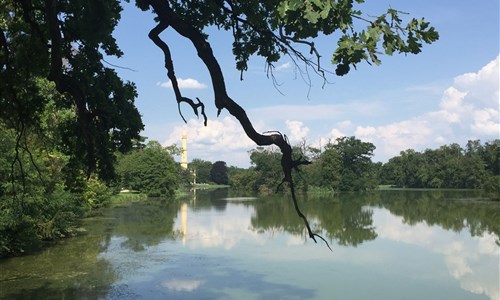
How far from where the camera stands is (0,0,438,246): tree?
2.59m

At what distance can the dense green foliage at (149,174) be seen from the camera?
47438 millimetres

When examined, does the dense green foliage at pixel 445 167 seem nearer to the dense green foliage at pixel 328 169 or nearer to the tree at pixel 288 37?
the dense green foliage at pixel 328 169

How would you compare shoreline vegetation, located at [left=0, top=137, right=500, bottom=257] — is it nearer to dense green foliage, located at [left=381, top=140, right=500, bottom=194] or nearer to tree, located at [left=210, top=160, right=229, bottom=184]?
dense green foliage, located at [left=381, top=140, right=500, bottom=194]

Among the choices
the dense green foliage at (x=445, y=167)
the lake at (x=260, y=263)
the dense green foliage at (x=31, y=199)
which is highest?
the dense green foliage at (x=445, y=167)

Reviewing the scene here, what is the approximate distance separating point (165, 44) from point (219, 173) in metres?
92.2

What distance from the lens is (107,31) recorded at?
4.77m

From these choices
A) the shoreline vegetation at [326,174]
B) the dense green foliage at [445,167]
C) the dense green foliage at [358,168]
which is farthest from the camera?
the dense green foliage at [358,168]

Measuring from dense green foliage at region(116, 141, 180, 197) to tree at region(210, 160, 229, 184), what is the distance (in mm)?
45939

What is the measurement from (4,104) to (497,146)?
60588mm

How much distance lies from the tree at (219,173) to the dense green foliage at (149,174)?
45.9m

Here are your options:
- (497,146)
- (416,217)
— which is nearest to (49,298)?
(416,217)

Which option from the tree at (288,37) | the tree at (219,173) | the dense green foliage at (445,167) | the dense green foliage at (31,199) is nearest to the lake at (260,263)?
the dense green foliage at (31,199)

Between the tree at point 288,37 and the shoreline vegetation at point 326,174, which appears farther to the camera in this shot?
the shoreline vegetation at point 326,174

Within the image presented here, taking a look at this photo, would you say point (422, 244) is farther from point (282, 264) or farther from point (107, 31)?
point (107, 31)
